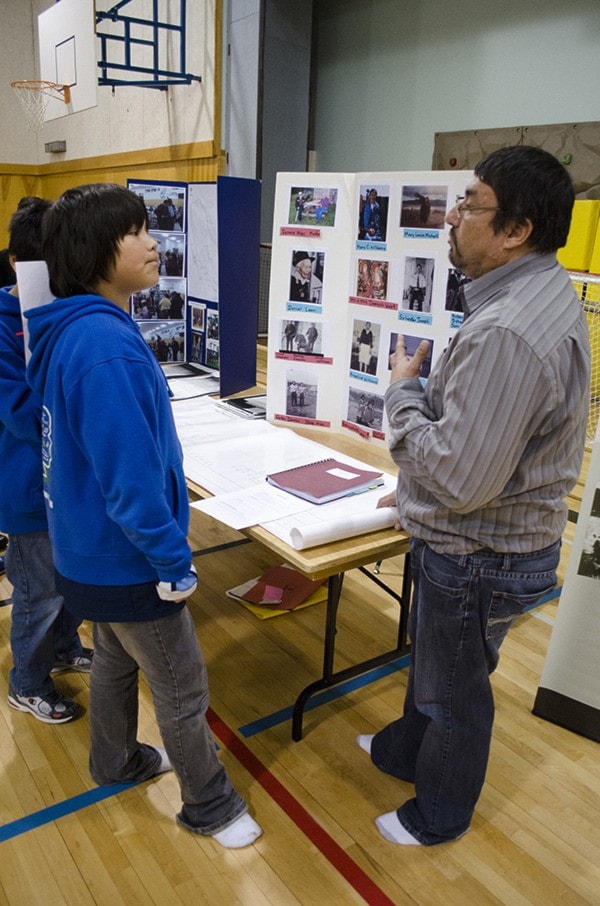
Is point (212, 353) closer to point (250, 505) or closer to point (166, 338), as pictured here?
point (166, 338)

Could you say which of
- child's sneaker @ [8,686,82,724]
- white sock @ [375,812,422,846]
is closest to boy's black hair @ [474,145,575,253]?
white sock @ [375,812,422,846]

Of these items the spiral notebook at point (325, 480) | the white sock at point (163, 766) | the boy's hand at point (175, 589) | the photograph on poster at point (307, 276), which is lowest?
the white sock at point (163, 766)

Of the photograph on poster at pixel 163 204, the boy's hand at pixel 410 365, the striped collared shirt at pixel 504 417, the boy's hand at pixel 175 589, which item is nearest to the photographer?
the striped collared shirt at pixel 504 417

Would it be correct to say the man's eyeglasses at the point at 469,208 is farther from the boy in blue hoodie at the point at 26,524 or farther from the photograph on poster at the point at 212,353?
the photograph on poster at the point at 212,353

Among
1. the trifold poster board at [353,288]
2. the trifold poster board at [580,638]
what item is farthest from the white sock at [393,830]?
the trifold poster board at [353,288]

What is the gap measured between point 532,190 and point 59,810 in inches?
68.6

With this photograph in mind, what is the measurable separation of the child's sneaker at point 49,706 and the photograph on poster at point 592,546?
154 cm

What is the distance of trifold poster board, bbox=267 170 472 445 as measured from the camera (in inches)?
73.5

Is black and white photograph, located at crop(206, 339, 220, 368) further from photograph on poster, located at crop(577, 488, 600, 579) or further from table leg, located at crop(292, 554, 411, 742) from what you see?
photograph on poster, located at crop(577, 488, 600, 579)

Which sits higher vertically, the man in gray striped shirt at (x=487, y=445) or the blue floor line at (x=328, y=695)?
the man in gray striped shirt at (x=487, y=445)

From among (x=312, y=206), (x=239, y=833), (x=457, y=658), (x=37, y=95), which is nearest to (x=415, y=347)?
(x=312, y=206)

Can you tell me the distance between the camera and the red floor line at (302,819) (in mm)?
1495

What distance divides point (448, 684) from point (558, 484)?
487mm

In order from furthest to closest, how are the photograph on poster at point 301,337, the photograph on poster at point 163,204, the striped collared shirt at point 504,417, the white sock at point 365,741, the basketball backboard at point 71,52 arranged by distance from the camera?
the basketball backboard at point 71,52
the photograph on poster at point 163,204
the photograph on poster at point 301,337
the white sock at point 365,741
the striped collared shirt at point 504,417
